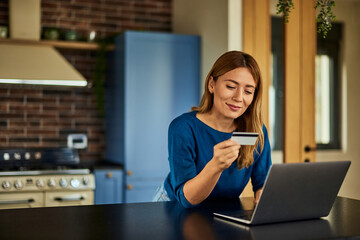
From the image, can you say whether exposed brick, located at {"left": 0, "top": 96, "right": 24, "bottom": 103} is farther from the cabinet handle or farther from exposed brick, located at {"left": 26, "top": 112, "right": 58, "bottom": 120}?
the cabinet handle

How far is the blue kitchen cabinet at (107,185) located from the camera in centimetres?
430

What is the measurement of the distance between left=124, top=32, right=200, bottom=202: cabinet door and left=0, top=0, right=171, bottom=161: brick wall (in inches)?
25.3

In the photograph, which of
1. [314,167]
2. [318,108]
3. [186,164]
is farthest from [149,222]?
[318,108]

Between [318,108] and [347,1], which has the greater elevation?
[347,1]

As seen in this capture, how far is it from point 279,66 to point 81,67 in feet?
6.31

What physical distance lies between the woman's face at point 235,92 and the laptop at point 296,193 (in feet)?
1.66

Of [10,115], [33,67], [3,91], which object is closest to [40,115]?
[10,115]

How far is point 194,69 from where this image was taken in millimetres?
4566

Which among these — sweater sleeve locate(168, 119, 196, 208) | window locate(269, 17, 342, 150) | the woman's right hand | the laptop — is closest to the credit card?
the woman's right hand

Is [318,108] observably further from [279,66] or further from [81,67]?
[81,67]

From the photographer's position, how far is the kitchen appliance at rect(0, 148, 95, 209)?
399 cm

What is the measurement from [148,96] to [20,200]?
1.37m

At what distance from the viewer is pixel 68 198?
4102mm

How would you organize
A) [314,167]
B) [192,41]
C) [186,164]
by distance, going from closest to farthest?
1. [314,167]
2. [186,164]
3. [192,41]
